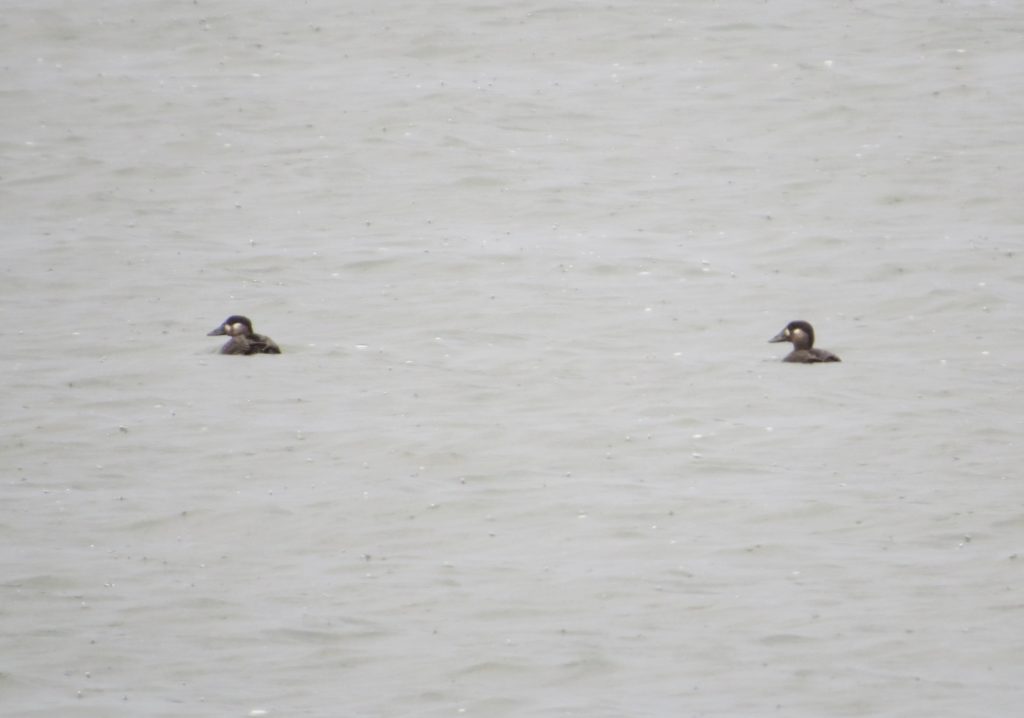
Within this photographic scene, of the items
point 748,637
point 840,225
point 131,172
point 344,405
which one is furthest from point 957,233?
point 748,637

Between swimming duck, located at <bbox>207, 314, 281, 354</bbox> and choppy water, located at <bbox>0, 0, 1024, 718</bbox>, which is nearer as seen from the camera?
choppy water, located at <bbox>0, 0, 1024, 718</bbox>

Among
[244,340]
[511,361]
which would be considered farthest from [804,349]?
[244,340]

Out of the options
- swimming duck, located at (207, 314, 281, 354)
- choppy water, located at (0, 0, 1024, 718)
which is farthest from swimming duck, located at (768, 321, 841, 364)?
swimming duck, located at (207, 314, 281, 354)

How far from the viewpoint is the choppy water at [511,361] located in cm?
841

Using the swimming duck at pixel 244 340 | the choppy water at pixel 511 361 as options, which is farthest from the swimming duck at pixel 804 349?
the swimming duck at pixel 244 340

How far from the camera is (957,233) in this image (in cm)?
1733

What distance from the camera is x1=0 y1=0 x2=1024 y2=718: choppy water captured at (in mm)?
8414

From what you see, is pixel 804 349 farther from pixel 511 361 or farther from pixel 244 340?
pixel 244 340

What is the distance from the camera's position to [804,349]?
13.6 m

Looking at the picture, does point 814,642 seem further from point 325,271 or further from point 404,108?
point 404,108

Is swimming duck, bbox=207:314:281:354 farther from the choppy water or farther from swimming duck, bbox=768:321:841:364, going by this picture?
swimming duck, bbox=768:321:841:364

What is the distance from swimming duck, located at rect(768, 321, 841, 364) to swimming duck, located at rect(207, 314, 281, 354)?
12.3 feet

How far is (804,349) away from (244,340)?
402 cm

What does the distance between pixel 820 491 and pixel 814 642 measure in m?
2.42
